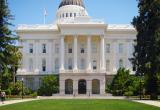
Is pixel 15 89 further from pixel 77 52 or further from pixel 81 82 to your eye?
pixel 77 52

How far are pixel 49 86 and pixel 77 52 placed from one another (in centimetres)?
1199

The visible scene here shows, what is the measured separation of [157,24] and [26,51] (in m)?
52.4

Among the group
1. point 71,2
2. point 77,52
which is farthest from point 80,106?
point 71,2

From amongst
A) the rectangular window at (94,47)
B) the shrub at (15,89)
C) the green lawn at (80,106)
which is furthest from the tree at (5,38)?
the rectangular window at (94,47)

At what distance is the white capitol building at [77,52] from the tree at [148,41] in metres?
36.8

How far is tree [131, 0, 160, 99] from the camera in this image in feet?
178

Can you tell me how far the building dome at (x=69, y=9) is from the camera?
117812 millimetres

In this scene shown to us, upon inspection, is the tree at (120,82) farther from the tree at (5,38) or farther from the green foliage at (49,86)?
the tree at (5,38)

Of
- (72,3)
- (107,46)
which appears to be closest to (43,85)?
(107,46)

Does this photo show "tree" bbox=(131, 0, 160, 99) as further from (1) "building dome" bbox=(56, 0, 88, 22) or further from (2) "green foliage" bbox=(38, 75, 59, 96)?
(1) "building dome" bbox=(56, 0, 88, 22)

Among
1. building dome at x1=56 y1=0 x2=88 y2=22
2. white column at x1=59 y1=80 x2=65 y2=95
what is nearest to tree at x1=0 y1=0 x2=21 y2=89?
white column at x1=59 y1=80 x2=65 y2=95

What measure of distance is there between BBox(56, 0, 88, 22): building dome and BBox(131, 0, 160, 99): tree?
5968 cm

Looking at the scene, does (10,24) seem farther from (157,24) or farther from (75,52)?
(75,52)

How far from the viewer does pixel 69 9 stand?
119000mm
